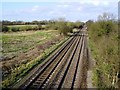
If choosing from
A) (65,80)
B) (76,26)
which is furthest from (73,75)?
(76,26)

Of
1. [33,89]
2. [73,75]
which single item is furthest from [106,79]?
[33,89]

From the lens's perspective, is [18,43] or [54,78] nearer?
[54,78]

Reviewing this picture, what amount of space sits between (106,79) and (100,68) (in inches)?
167

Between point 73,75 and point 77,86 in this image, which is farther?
point 73,75

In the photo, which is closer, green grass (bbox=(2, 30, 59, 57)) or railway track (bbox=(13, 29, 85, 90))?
railway track (bbox=(13, 29, 85, 90))

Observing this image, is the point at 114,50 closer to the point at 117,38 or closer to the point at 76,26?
the point at 117,38

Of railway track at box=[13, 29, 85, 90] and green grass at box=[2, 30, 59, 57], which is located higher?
green grass at box=[2, 30, 59, 57]

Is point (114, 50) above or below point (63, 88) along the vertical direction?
above

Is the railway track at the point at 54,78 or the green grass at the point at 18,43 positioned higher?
the green grass at the point at 18,43

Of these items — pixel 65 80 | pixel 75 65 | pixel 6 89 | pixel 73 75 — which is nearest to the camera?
pixel 6 89

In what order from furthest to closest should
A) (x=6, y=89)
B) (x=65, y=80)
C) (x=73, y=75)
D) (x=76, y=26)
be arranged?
(x=76, y=26) → (x=73, y=75) → (x=65, y=80) → (x=6, y=89)

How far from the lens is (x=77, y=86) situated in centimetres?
1920

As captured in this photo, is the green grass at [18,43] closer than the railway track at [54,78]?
No

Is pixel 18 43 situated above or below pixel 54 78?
above
